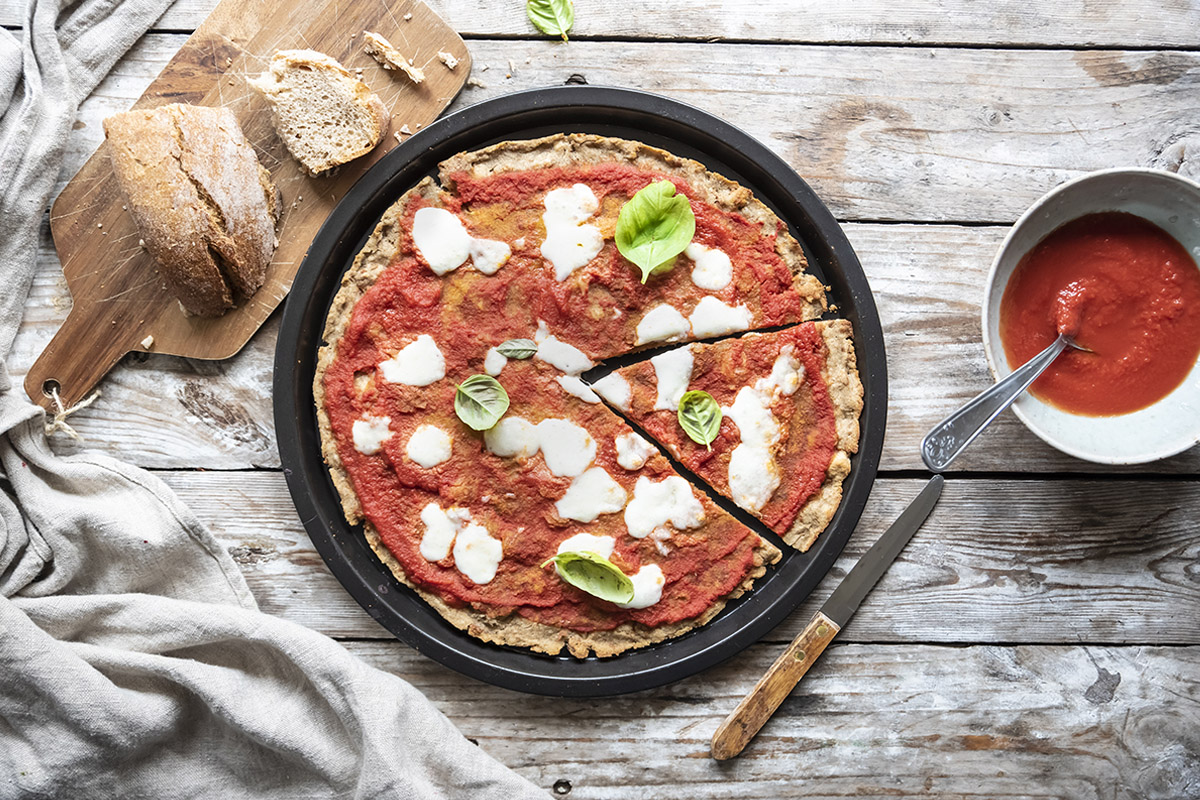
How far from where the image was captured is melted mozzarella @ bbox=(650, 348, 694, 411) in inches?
126

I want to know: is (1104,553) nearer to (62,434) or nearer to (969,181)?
(969,181)

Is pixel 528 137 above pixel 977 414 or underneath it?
A: above

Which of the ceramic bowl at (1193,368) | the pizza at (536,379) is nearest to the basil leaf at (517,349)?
the pizza at (536,379)

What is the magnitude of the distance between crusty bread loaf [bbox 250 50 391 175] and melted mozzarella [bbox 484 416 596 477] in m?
1.25

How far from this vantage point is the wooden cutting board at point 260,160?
314 cm

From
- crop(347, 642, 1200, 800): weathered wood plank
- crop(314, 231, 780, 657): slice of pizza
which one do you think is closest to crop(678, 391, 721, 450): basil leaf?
crop(314, 231, 780, 657): slice of pizza

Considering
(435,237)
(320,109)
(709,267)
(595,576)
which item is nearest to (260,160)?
(320,109)

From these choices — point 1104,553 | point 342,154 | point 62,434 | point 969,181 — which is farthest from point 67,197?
point 1104,553

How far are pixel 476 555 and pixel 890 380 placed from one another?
1.92m

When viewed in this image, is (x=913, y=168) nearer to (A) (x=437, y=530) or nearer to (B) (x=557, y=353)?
(B) (x=557, y=353)

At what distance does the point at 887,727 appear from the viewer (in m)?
3.34

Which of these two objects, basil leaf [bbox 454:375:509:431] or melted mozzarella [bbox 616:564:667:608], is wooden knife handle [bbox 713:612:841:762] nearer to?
melted mozzarella [bbox 616:564:667:608]

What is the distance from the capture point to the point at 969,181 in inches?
131

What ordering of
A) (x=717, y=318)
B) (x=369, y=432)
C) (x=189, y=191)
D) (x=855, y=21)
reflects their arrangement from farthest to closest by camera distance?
1. (x=855, y=21)
2. (x=717, y=318)
3. (x=369, y=432)
4. (x=189, y=191)
